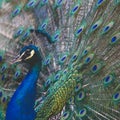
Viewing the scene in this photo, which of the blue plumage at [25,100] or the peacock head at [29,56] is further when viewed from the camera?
the blue plumage at [25,100]

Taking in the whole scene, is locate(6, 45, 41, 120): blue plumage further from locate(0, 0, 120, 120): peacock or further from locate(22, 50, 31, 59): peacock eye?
locate(22, 50, 31, 59): peacock eye

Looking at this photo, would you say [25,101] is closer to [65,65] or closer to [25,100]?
[25,100]

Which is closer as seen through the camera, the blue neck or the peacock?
the peacock

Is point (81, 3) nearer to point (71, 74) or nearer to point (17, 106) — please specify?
point (71, 74)

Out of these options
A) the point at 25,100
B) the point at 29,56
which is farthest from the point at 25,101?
the point at 29,56

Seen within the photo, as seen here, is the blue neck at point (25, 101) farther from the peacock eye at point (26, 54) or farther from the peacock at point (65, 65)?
the peacock eye at point (26, 54)

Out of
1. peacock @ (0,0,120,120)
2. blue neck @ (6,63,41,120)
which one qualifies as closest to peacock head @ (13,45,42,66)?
peacock @ (0,0,120,120)

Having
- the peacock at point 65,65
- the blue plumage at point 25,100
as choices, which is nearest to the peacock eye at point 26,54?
the peacock at point 65,65
